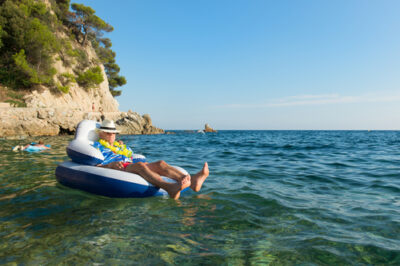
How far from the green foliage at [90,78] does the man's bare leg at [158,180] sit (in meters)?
36.3

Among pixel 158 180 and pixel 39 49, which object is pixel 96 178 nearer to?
pixel 158 180

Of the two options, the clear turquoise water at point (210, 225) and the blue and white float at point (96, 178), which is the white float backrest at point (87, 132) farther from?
the clear turquoise water at point (210, 225)

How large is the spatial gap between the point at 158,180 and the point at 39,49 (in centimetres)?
3329

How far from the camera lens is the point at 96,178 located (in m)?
4.62

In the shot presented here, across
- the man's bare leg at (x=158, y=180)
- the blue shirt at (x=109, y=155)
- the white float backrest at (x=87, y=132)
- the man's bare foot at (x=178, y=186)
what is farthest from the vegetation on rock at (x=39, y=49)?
the man's bare foot at (x=178, y=186)

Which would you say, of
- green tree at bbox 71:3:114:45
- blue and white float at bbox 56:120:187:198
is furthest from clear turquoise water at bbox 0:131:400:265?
green tree at bbox 71:3:114:45

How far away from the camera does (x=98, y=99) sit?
40.3 meters

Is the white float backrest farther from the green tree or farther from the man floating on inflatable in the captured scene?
the green tree

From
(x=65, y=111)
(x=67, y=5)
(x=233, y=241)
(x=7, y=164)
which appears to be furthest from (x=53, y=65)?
(x=233, y=241)

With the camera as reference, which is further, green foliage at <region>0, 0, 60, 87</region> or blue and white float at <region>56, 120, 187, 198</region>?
green foliage at <region>0, 0, 60, 87</region>

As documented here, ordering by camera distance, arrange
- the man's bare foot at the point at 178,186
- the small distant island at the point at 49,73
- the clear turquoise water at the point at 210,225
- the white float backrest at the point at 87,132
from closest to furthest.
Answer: the clear turquoise water at the point at 210,225 < the man's bare foot at the point at 178,186 < the white float backrest at the point at 87,132 < the small distant island at the point at 49,73

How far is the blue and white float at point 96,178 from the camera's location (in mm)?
4516

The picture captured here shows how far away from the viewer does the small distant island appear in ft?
77.2

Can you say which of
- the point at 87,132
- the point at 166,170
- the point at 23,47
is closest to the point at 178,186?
the point at 166,170
